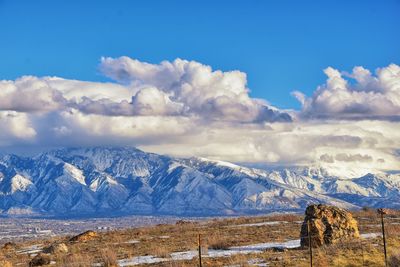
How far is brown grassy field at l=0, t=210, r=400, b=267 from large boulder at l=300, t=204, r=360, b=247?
997 millimetres

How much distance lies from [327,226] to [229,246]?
22.0ft

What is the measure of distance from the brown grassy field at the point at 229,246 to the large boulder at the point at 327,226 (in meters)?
1.00

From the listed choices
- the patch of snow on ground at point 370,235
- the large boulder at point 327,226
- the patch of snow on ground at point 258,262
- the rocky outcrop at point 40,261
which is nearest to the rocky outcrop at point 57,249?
the rocky outcrop at point 40,261

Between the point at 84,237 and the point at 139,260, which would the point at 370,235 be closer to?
the point at 139,260

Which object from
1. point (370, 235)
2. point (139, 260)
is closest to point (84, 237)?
point (139, 260)

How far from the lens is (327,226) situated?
1565 inches

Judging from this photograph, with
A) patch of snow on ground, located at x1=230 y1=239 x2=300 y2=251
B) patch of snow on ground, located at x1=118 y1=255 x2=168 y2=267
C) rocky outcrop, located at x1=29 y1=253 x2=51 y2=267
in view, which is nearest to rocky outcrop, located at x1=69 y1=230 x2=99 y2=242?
rocky outcrop, located at x1=29 y1=253 x2=51 y2=267

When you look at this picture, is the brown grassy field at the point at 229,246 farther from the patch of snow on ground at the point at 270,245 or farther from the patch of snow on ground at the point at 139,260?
the patch of snow on ground at the point at 270,245

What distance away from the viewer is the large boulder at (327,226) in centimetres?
3894

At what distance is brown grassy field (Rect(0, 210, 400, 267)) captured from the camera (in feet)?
111

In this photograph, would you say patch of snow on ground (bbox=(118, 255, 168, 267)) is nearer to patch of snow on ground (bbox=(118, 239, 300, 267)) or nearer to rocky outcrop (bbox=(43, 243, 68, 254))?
patch of snow on ground (bbox=(118, 239, 300, 267))

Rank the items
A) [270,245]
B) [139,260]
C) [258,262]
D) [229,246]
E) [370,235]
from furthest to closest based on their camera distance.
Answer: [370,235] < [229,246] < [270,245] < [139,260] < [258,262]

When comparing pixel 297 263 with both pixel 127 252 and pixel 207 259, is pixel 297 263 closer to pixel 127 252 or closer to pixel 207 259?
pixel 207 259

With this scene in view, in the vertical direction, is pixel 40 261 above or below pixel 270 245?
below
